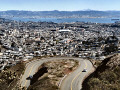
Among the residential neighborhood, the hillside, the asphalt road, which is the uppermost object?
the hillside

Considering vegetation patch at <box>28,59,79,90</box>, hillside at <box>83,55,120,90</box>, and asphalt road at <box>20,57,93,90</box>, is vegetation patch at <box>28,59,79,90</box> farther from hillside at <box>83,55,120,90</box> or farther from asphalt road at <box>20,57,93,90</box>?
hillside at <box>83,55,120,90</box>

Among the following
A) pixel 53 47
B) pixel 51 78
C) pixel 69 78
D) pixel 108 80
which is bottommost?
pixel 53 47

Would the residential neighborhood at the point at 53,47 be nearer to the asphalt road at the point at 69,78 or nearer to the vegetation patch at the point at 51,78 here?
the asphalt road at the point at 69,78

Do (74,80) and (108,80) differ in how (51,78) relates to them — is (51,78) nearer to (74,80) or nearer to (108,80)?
(74,80)

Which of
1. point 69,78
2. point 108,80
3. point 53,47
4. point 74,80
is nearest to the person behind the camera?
point 108,80

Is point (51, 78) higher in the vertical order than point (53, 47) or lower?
higher

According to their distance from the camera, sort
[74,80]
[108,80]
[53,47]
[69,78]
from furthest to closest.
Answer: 1. [53,47]
2. [69,78]
3. [74,80]
4. [108,80]

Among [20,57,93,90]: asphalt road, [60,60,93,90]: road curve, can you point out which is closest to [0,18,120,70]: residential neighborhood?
[20,57,93,90]: asphalt road

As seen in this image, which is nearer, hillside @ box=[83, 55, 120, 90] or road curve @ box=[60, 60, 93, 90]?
hillside @ box=[83, 55, 120, 90]

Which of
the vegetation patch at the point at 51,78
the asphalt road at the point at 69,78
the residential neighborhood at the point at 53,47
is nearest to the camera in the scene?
the vegetation patch at the point at 51,78

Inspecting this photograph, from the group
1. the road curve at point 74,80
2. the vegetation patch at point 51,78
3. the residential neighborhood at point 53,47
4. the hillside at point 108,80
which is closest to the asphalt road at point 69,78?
the road curve at point 74,80

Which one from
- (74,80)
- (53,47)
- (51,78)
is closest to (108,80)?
(74,80)

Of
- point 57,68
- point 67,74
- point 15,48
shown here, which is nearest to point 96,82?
point 67,74
